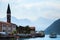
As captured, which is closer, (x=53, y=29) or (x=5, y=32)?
(x=53, y=29)

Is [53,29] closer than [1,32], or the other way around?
[53,29]

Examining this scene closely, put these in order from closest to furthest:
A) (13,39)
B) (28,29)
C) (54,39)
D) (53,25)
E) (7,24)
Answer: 1. (53,25)
2. (28,29)
3. (7,24)
4. (13,39)
5. (54,39)

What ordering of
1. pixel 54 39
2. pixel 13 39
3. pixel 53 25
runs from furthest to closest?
pixel 54 39, pixel 13 39, pixel 53 25

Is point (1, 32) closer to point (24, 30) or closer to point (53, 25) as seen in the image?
point (24, 30)

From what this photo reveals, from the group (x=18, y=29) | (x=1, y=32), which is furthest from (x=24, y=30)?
(x=1, y=32)

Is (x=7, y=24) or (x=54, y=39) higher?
(x=7, y=24)

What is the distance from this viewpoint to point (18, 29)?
3855mm

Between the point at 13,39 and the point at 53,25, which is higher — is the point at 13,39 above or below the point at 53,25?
below

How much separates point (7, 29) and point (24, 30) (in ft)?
1.16

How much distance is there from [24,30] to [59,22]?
122 cm

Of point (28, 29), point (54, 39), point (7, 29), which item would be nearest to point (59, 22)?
point (28, 29)

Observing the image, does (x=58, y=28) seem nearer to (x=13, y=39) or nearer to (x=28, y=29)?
(x=28, y=29)

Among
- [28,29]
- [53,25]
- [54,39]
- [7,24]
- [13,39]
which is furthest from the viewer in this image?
[54,39]

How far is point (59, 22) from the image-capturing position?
2.92 m
